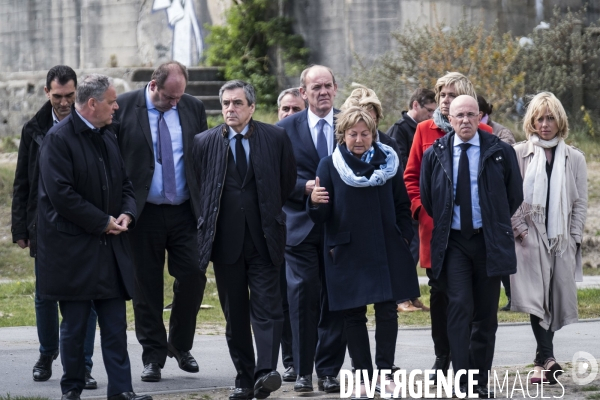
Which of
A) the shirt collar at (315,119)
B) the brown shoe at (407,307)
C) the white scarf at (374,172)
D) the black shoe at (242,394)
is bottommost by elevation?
the black shoe at (242,394)

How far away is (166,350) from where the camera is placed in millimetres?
7738

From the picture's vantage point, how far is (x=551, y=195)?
24.7ft

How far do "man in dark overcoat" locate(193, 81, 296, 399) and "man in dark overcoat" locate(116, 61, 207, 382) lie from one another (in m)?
0.68

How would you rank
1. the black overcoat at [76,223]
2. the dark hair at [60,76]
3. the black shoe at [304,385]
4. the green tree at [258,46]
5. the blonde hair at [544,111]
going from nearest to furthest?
the black overcoat at [76,223] < the black shoe at [304,385] < the dark hair at [60,76] < the blonde hair at [544,111] < the green tree at [258,46]

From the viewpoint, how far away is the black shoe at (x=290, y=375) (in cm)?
765

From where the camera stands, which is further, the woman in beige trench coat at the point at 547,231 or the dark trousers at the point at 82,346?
the woman in beige trench coat at the point at 547,231

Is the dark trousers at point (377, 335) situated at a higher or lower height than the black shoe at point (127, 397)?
higher

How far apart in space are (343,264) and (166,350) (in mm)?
1533

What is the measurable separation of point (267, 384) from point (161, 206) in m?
1.70

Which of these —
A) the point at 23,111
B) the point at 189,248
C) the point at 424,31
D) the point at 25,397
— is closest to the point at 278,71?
the point at 424,31

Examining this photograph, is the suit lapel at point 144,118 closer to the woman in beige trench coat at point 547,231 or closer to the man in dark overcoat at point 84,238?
the man in dark overcoat at point 84,238

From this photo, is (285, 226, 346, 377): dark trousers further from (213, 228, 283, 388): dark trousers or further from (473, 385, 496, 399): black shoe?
(473, 385, 496, 399): black shoe

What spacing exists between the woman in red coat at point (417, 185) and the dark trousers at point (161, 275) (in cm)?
160

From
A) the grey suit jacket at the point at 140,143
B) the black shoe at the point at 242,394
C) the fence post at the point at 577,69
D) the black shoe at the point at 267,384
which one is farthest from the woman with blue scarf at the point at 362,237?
the fence post at the point at 577,69
